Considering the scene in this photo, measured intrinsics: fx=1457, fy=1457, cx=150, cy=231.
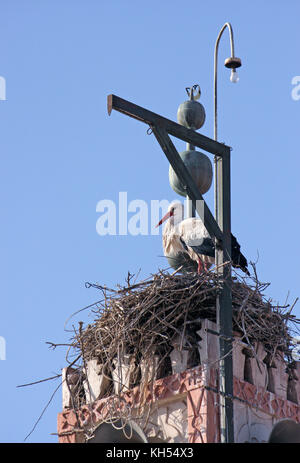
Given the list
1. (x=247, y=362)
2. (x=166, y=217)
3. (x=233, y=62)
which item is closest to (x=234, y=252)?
(x=247, y=362)

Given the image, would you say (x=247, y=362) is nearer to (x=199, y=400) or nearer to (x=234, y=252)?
(x=199, y=400)

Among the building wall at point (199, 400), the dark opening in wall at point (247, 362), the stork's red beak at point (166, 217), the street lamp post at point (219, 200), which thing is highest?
the stork's red beak at point (166, 217)

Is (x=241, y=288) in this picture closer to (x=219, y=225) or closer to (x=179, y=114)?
(x=219, y=225)

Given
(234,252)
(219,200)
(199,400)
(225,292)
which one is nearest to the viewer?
(199,400)

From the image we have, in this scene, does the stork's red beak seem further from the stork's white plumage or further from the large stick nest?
the large stick nest

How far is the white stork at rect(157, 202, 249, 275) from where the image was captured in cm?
1873

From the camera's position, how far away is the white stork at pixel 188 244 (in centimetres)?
1873

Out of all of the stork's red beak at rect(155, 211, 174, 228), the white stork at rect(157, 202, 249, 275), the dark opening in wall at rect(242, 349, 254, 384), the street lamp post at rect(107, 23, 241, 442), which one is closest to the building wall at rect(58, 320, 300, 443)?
the dark opening in wall at rect(242, 349, 254, 384)

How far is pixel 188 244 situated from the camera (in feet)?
62.5

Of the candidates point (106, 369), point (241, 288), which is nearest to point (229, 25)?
point (241, 288)

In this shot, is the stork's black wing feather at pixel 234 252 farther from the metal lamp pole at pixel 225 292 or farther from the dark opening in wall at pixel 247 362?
the metal lamp pole at pixel 225 292

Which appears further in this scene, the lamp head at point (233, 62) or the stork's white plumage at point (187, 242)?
the stork's white plumage at point (187, 242)

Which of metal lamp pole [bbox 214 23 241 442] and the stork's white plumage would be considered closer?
metal lamp pole [bbox 214 23 241 442]

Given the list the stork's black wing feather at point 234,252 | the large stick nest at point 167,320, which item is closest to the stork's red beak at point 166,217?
the stork's black wing feather at point 234,252
